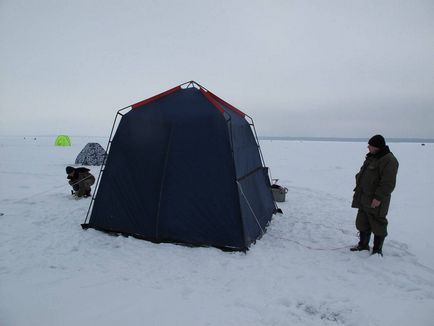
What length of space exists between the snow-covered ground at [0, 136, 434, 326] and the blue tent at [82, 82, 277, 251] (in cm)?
36

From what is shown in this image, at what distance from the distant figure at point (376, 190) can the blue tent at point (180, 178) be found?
2119mm

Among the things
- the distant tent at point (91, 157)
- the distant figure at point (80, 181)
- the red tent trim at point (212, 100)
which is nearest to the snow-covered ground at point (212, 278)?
the distant figure at point (80, 181)

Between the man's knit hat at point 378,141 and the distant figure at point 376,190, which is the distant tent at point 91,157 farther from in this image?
the man's knit hat at point 378,141

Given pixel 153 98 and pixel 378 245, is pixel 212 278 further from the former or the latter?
pixel 153 98

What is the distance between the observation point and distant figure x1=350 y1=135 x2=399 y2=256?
5.09 metres

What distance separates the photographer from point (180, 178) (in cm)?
586

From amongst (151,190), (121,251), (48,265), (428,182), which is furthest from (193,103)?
(428,182)

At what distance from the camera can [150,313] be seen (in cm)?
366

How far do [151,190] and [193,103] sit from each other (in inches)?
82.0

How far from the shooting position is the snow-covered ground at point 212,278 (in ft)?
12.0

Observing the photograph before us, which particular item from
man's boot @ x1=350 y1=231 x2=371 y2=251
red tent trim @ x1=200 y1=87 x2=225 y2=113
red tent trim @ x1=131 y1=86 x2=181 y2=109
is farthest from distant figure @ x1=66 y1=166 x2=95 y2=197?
man's boot @ x1=350 y1=231 x2=371 y2=251

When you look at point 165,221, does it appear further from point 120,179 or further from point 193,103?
point 193,103

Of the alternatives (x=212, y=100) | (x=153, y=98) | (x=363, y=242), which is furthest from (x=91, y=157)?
(x=363, y=242)

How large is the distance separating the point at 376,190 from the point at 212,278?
11.0 feet
